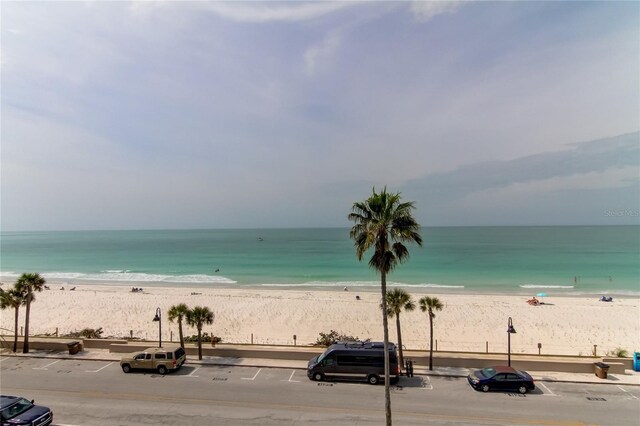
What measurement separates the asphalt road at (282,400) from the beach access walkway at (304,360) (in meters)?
0.66

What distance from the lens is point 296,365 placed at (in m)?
20.9

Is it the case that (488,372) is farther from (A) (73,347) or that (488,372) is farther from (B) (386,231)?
(A) (73,347)

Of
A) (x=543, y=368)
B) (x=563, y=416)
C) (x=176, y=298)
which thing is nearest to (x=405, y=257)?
(x=563, y=416)

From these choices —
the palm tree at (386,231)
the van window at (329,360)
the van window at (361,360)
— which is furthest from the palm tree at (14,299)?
the palm tree at (386,231)

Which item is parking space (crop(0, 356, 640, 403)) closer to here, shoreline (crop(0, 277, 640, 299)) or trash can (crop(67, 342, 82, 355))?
trash can (crop(67, 342, 82, 355))

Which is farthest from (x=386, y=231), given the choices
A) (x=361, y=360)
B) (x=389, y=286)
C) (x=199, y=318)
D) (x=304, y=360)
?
(x=389, y=286)

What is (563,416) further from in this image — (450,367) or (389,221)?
(389,221)

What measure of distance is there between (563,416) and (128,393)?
19.2 m

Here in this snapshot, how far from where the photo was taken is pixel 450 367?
67.7 ft

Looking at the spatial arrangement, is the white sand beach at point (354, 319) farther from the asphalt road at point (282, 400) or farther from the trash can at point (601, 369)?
the asphalt road at point (282, 400)

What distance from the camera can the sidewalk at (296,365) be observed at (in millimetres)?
18859

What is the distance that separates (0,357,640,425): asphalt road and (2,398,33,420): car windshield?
1336 mm

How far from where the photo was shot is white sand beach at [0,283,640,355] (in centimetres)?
3055

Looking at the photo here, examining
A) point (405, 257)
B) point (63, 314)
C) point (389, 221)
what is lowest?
point (63, 314)
